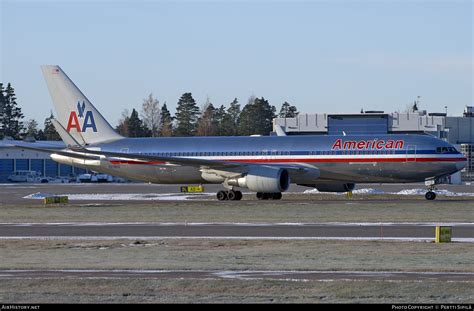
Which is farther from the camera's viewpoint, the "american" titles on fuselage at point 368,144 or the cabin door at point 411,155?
the "american" titles on fuselage at point 368,144

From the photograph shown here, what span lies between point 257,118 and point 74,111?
4721 inches

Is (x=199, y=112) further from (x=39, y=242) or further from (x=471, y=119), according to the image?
(x=39, y=242)

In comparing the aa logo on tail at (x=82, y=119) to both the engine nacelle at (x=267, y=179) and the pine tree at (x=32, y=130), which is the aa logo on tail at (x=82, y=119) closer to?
the engine nacelle at (x=267, y=179)

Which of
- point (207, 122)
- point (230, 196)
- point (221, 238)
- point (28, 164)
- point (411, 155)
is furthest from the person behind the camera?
point (207, 122)

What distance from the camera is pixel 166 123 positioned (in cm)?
18088

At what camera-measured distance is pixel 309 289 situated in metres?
18.5

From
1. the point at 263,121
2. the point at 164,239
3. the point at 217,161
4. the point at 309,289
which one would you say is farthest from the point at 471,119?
the point at 309,289

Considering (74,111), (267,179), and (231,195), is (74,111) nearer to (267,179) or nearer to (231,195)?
(231,195)

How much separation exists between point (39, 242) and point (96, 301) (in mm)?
14014

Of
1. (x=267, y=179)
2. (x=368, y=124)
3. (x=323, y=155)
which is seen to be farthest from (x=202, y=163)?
(x=368, y=124)

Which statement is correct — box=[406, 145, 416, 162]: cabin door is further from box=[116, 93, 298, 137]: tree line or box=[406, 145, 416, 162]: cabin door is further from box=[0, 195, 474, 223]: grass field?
box=[116, 93, 298, 137]: tree line

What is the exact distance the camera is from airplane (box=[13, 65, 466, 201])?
5431 centimetres

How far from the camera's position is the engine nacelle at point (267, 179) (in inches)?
2126

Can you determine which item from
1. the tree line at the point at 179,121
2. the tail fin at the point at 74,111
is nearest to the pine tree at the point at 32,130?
the tree line at the point at 179,121
